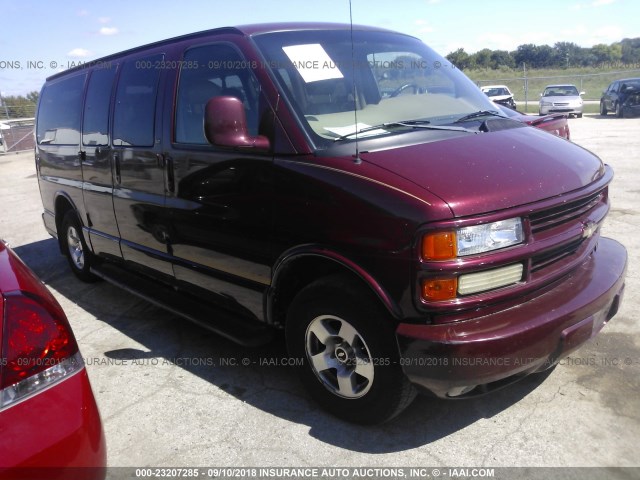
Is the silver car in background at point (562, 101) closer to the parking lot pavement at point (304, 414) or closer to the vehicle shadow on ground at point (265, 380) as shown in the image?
the parking lot pavement at point (304, 414)

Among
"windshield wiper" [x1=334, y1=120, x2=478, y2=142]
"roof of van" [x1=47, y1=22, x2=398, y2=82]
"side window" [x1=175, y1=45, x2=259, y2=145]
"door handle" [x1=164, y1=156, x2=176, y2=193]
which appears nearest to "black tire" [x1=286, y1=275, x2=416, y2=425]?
"windshield wiper" [x1=334, y1=120, x2=478, y2=142]

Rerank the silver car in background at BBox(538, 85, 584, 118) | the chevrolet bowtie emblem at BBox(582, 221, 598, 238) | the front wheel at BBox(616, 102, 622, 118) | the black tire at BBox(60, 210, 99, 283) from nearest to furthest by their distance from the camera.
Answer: the chevrolet bowtie emblem at BBox(582, 221, 598, 238) < the black tire at BBox(60, 210, 99, 283) < the front wheel at BBox(616, 102, 622, 118) < the silver car in background at BBox(538, 85, 584, 118)

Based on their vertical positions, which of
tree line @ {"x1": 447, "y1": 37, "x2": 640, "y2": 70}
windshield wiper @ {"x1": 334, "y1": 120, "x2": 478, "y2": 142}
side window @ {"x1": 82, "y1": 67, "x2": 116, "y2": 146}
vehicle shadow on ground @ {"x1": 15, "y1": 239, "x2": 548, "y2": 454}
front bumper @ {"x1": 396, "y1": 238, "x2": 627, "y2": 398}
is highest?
tree line @ {"x1": 447, "y1": 37, "x2": 640, "y2": 70}

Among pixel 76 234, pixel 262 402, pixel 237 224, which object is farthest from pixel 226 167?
pixel 76 234

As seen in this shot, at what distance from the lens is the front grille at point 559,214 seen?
2.62 metres

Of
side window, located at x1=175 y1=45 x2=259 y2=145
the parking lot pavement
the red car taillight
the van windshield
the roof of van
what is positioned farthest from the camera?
the roof of van

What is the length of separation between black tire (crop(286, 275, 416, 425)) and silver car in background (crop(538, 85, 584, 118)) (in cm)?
2407

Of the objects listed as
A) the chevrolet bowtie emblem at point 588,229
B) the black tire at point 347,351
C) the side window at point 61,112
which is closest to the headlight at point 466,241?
the black tire at point 347,351

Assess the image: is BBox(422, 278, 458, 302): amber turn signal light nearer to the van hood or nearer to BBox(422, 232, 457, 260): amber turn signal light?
BBox(422, 232, 457, 260): amber turn signal light

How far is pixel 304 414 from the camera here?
3.19 metres

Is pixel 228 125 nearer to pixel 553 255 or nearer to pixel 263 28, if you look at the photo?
pixel 263 28

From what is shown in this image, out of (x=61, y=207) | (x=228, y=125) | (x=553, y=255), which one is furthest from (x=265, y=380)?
(x=61, y=207)

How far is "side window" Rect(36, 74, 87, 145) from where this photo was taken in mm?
5328

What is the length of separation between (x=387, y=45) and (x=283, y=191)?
158 centimetres
